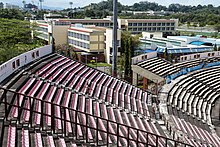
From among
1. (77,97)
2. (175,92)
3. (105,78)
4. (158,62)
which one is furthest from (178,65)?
(77,97)

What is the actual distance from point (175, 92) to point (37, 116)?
11358mm

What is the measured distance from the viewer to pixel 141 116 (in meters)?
13.1

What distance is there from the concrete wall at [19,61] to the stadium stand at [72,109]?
0.97 ft

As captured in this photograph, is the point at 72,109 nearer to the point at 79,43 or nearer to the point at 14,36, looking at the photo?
the point at 14,36

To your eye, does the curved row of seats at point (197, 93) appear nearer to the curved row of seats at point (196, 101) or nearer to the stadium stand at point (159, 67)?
the curved row of seats at point (196, 101)

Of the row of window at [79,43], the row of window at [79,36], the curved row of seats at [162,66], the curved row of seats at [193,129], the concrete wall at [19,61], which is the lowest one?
the curved row of seats at [193,129]

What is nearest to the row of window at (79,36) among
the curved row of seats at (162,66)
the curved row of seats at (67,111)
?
the curved row of seats at (162,66)

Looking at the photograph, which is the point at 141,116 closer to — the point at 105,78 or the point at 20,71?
the point at 105,78

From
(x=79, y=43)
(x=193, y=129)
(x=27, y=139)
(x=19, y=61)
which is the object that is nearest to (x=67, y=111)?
(x=27, y=139)

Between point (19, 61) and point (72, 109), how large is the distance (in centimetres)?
623

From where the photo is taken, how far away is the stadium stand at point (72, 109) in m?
7.70

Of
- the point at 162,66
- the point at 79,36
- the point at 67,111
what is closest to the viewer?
the point at 67,111

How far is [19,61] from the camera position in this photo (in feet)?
42.7

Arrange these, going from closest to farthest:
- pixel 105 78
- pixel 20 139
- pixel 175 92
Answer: pixel 20 139
pixel 105 78
pixel 175 92
